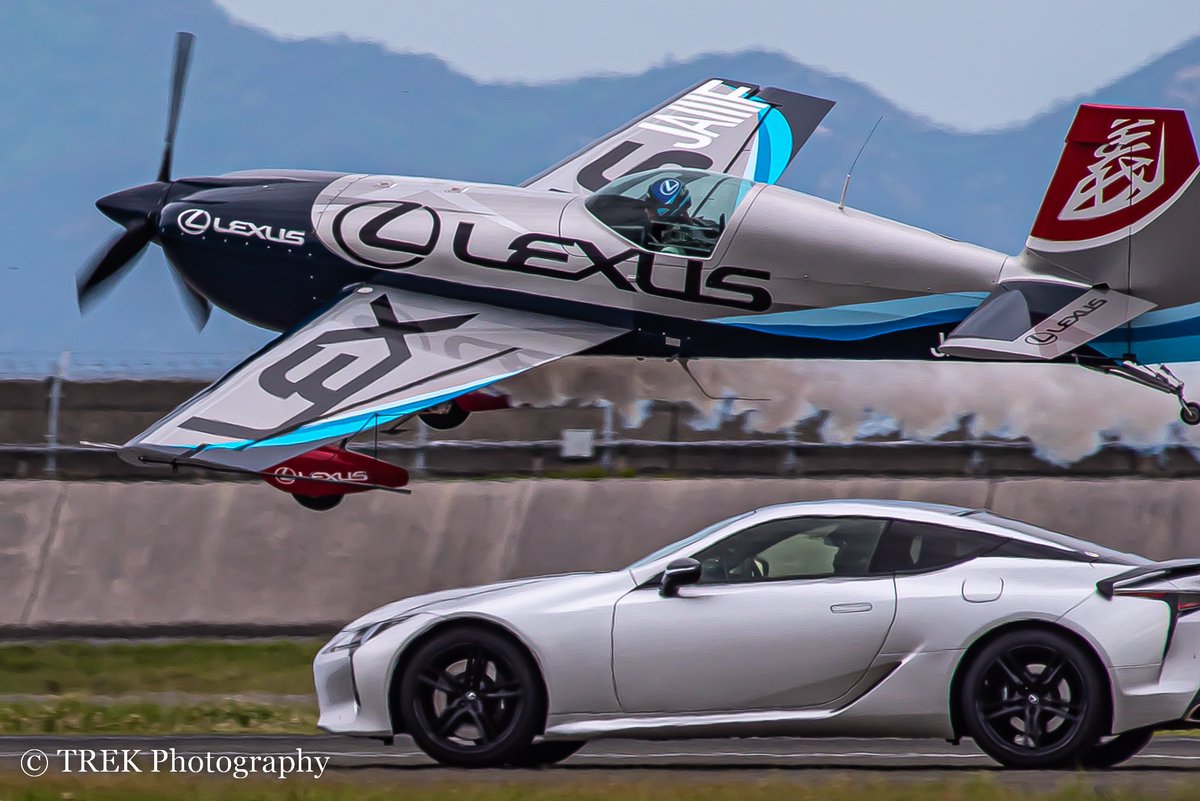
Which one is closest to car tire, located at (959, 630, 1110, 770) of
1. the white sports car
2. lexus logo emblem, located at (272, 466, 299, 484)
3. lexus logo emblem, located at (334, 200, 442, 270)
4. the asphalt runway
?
the white sports car

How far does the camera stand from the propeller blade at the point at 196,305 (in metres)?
15.0

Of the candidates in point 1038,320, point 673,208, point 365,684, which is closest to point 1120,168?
point 1038,320

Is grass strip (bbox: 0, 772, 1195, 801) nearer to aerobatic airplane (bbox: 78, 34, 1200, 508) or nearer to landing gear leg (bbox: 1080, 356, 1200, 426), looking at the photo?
aerobatic airplane (bbox: 78, 34, 1200, 508)

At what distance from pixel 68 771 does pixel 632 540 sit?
7243mm

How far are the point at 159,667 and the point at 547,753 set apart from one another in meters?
6.18

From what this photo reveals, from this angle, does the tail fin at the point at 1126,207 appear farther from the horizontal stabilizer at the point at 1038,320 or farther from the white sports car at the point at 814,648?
the white sports car at the point at 814,648

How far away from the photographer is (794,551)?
7973mm

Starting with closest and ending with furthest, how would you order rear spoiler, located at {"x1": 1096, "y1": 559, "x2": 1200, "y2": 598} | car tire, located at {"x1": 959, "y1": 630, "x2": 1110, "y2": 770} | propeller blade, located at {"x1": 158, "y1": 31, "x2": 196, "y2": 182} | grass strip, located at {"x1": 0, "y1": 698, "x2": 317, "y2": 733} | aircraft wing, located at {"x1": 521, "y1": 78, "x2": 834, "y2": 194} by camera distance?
car tire, located at {"x1": 959, "y1": 630, "x2": 1110, "y2": 770}, rear spoiler, located at {"x1": 1096, "y1": 559, "x2": 1200, "y2": 598}, grass strip, located at {"x1": 0, "y1": 698, "x2": 317, "y2": 733}, propeller blade, located at {"x1": 158, "y1": 31, "x2": 196, "y2": 182}, aircraft wing, located at {"x1": 521, "y1": 78, "x2": 834, "y2": 194}

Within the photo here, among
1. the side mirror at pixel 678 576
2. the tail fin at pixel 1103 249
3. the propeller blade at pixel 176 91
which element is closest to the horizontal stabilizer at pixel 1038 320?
the tail fin at pixel 1103 249

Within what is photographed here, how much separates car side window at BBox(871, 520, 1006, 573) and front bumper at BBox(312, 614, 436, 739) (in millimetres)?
2291

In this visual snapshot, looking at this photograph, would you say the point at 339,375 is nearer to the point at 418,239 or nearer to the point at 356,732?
the point at 418,239

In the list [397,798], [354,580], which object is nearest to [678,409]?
[354,580]

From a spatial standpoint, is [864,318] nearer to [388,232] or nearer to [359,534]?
[388,232]

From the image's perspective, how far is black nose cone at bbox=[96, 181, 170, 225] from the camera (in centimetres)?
1512
